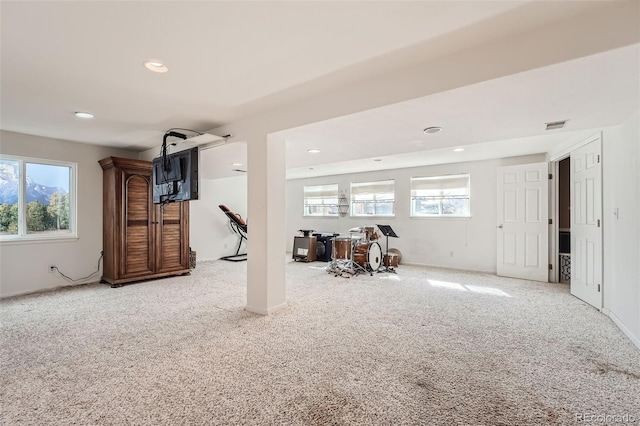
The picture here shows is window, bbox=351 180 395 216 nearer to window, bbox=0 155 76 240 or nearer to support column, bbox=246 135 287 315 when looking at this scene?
support column, bbox=246 135 287 315

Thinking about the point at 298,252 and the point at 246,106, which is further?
the point at 298,252

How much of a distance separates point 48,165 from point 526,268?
7.93 meters

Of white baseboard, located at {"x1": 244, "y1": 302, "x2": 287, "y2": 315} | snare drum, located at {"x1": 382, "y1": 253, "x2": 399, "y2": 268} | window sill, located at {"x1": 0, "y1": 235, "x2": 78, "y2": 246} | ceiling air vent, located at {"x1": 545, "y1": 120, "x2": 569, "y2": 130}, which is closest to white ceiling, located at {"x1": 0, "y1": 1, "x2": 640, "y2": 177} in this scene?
ceiling air vent, located at {"x1": 545, "y1": 120, "x2": 569, "y2": 130}

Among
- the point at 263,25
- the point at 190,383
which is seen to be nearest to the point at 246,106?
the point at 263,25

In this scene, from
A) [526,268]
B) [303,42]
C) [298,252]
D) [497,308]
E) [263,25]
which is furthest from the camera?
[298,252]

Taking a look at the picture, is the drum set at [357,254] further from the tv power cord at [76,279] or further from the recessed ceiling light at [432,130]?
the tv power cord at [76,279]

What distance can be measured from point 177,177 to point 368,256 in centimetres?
361

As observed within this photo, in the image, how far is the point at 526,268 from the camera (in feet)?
16.8

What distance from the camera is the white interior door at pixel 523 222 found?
195 inches

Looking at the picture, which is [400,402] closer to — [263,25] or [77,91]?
[263,25]

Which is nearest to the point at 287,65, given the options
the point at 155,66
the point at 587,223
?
the point at 155,66

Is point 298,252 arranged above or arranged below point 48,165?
below

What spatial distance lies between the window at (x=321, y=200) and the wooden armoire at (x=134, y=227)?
3966 mm

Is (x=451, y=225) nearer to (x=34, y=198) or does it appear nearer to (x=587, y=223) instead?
(x=587, y=223)
